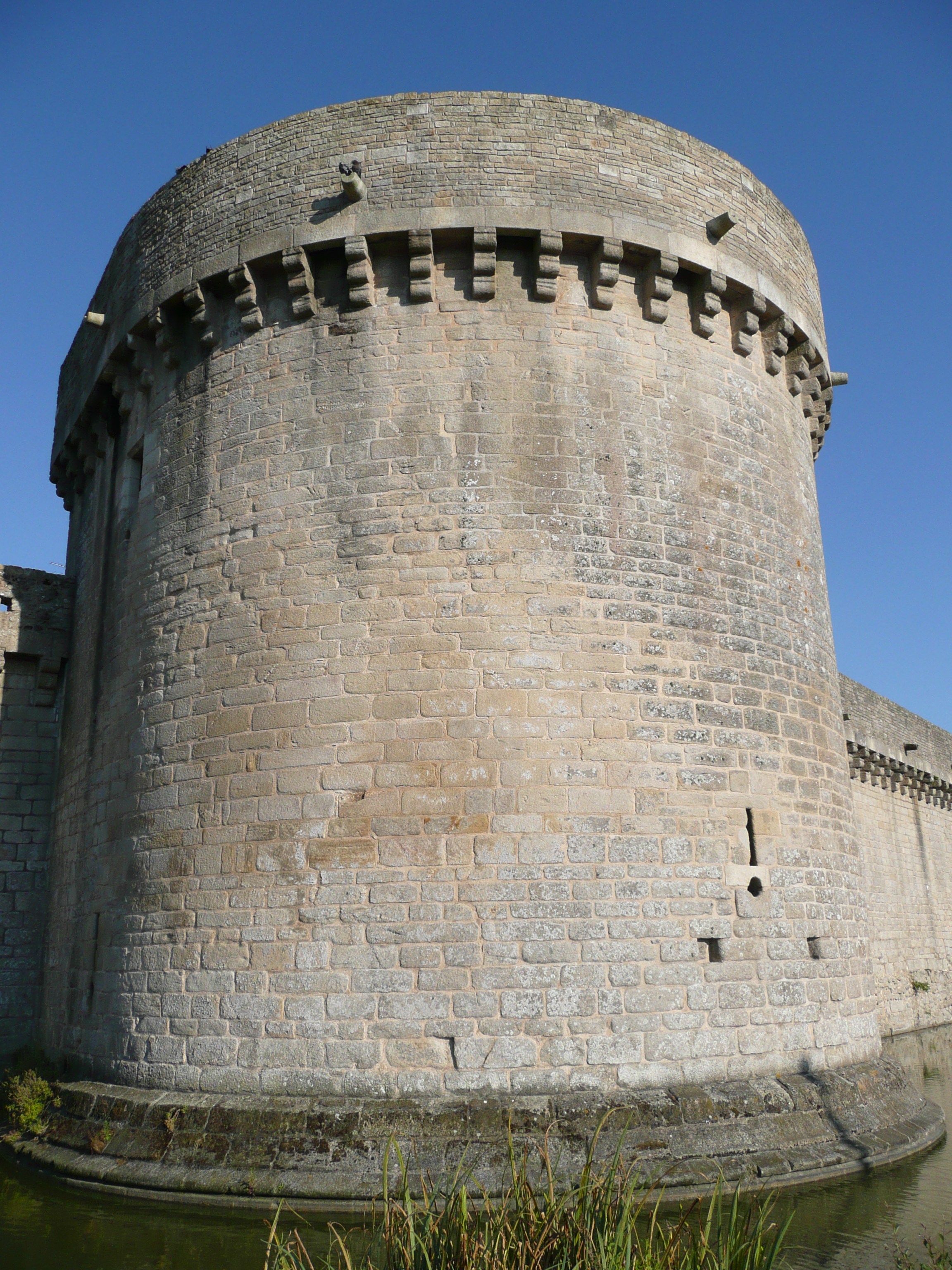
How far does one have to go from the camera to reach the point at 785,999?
268 inches

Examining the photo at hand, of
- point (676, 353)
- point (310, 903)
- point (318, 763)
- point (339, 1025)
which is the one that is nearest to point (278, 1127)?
point (339, 1025)

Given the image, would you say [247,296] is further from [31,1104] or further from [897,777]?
[897,777]

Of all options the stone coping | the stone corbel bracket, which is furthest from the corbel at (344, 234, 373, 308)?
Answer: the stone corbel bracket

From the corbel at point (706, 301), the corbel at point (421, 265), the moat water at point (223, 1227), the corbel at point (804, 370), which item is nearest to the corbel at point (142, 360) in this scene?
the corbel at point (421, 265)

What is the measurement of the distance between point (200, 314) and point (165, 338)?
461 millimetres

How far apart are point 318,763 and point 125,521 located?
3.55 m

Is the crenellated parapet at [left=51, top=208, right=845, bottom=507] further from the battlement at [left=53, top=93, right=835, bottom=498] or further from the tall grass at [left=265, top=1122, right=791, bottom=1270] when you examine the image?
the tall grass at [left=265, top=1122, right=791, bottom=1270]

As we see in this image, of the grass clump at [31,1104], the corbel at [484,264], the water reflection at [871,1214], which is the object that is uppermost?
the corbel at [484,264]

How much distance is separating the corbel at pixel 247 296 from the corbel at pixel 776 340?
4.27 meters

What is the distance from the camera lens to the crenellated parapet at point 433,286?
7430mm

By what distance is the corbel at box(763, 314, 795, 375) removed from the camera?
8594mm

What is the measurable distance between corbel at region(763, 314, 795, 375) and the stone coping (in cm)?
568

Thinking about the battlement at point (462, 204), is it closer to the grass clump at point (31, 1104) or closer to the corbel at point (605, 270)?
the corbel at point (605, 270)

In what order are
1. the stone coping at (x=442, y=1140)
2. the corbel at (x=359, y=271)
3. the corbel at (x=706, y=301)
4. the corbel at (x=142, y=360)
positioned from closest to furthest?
the stone coping at (x=442, y=1140)
the corbel at (x=359, y=271)
the corbel at (x=706, y=301)
the corbel at (x=142, y=360)
